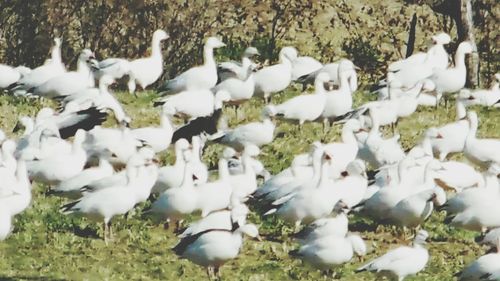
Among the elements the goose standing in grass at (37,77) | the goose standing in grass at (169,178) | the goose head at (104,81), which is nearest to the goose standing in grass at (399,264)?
the goose standing in grass at (169,178)

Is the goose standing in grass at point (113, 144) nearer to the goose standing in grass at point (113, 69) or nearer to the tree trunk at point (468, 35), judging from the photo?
the goose standing in grass at point (113, 69)

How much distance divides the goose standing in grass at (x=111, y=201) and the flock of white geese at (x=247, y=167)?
0.01 metres

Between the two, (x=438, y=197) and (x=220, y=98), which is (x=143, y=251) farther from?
(x=220, y=98)

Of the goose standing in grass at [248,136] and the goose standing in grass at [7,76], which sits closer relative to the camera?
the goose standing in grass at [248,136]

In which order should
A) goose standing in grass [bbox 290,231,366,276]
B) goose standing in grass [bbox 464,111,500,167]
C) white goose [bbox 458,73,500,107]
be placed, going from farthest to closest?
white goose [bbox 458,73,500,107] < goose standing in grass [bbox 464,111,500,167] < goose standing in grass [bbox 290,231,366,276]

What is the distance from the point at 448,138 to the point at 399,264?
5872 mm

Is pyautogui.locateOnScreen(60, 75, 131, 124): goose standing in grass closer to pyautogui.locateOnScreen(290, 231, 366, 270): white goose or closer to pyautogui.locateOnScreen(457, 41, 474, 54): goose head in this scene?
pyautogui.locateOnScreen(290, 231, 366, 270): white goose

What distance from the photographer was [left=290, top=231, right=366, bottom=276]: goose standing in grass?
1383 cm

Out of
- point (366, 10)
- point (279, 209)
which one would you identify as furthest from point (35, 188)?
point (366, 10)

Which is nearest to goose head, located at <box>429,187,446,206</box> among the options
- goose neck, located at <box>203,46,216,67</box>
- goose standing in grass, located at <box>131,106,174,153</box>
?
goose standing in grass, located at <box>131,106,174,153</box>

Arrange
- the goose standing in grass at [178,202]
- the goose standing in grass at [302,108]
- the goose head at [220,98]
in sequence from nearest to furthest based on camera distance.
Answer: the goose standing in grass at [178,202] < the goose standing in grass at [302,108] < the goose head at [220,98]

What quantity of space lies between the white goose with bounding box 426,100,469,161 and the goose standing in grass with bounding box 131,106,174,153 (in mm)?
3622

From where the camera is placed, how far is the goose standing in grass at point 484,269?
13.5 meters

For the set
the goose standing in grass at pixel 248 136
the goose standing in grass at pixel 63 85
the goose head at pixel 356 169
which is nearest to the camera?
the goose head at pixel 356 169
